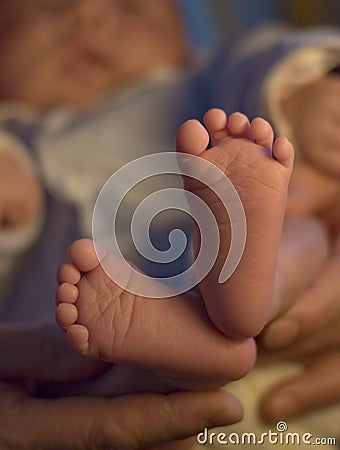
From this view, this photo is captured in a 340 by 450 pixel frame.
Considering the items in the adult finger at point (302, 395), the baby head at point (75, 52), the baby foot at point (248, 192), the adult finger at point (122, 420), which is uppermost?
the baby head at point (75, 52)

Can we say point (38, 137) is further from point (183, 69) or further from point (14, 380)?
point (14, 380)

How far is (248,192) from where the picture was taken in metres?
0.44

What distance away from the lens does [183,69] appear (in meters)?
1.14

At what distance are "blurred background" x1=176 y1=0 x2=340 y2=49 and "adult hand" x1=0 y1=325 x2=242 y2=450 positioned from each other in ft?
3.55

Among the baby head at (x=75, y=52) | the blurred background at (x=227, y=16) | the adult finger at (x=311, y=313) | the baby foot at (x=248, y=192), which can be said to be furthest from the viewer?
the blurred background at (x=227, y=16)

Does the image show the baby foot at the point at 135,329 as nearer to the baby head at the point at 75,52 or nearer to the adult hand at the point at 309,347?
the adult hand at the point at 309,347

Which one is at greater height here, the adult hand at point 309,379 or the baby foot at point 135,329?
the baby foot at point 135,329

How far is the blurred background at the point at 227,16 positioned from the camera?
149cm

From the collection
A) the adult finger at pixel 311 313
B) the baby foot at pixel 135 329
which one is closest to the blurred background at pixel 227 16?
the adult finger at pixel 311 313

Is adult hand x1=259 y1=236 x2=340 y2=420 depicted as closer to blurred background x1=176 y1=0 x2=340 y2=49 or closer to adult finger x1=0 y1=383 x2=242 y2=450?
adult finger x1=0 y1=383 x2=242 y2=450

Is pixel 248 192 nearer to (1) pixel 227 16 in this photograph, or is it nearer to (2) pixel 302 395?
(2) pixel 302 395

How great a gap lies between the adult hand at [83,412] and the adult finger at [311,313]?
0.07 metres

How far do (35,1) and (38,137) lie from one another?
13.1 inches

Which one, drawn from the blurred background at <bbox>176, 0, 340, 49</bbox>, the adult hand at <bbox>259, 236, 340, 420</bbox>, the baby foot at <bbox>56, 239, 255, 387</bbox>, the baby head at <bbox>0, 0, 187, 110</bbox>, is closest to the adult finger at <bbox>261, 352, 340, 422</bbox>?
the adult hand at <bbox>259, 236, 340, 420</bbox>
